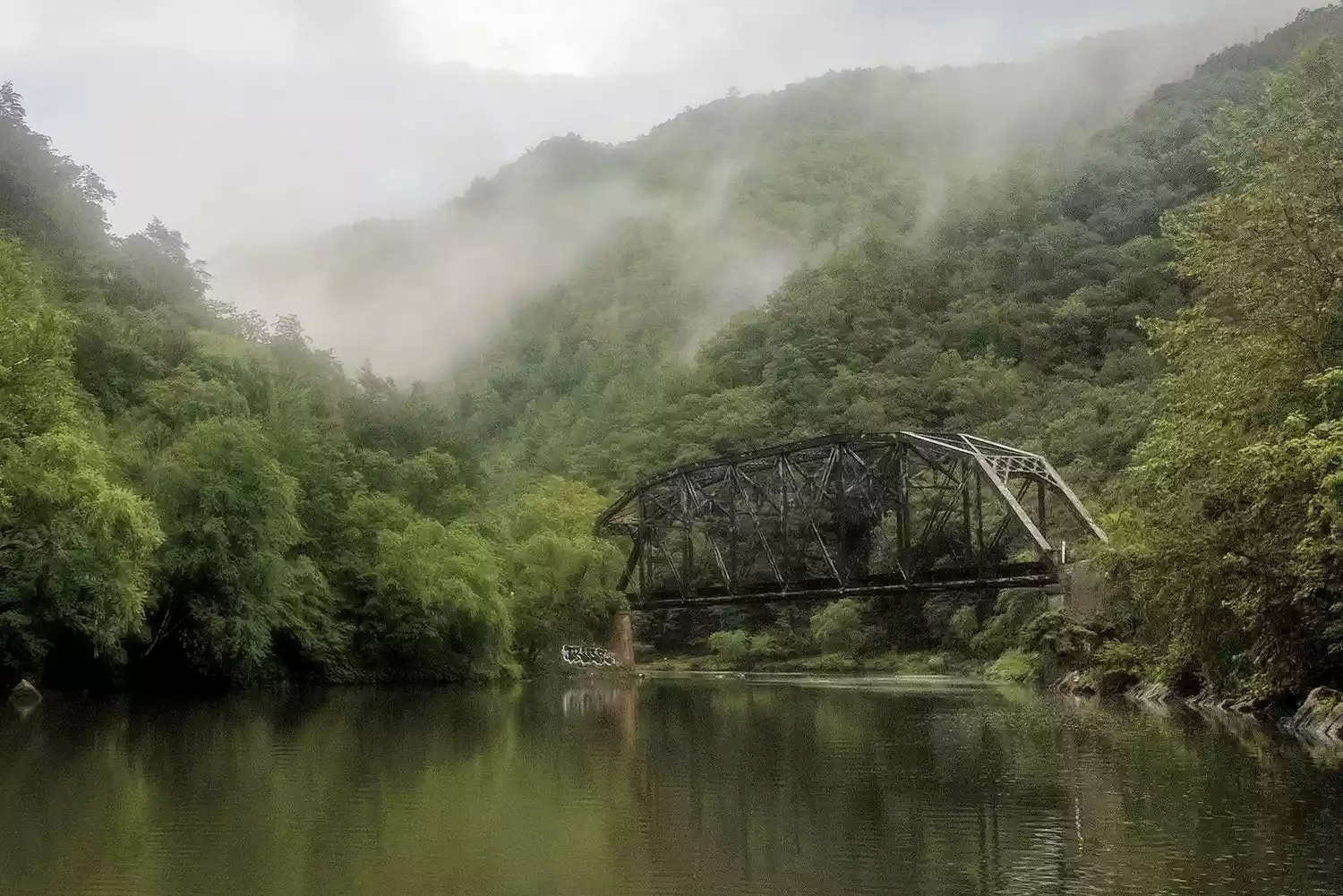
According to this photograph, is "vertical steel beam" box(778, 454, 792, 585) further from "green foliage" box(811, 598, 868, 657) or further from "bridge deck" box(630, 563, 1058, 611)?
"green foliage" box(811, 598, 868, 657)

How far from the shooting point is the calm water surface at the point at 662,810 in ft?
33.7

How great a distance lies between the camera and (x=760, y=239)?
165 meters

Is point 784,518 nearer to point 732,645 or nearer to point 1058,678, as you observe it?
point 1058,678

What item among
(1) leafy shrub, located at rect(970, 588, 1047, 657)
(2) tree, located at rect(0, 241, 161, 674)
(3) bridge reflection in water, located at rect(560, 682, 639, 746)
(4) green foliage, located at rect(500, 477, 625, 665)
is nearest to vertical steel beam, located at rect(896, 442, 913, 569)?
(1) leafy shrub, located at rect(970, 588, 1047, 657)

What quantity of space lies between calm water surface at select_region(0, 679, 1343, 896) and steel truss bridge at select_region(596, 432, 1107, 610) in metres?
22.8

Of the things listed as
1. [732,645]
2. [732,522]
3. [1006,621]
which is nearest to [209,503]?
[732,522]

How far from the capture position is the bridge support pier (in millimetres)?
64750

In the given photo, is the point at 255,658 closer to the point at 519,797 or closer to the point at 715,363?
the point at 519,797

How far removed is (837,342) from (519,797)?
9099cm

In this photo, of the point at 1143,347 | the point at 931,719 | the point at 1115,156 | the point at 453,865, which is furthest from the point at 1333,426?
the point at 1115,156

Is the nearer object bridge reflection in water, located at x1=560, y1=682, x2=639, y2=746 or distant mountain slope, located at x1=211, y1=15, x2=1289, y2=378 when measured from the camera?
bridge reflection in water, located at x1=560, y1=682, x2=639, y2=746

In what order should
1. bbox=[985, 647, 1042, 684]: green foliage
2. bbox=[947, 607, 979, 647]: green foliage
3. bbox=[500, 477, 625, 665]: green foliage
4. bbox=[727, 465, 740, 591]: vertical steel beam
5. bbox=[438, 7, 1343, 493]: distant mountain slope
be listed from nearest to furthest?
1. bbox=[985, 647, 1042, 684]: green foliage
2. bbox=[727, 465, 740, 591]: vertical steel beam
3. bbox=[500, 477, 625, 665]: green foliage
4. bbox=[947, 607, 979, 647]: green foliage
5. bbox=[438, 7, 1343, 493]: distant mountain slope

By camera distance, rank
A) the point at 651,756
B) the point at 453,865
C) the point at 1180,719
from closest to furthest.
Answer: the point at 453,865, the point at 651,756, the point at 1180,719

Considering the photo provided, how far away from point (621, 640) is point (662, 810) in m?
51.0
